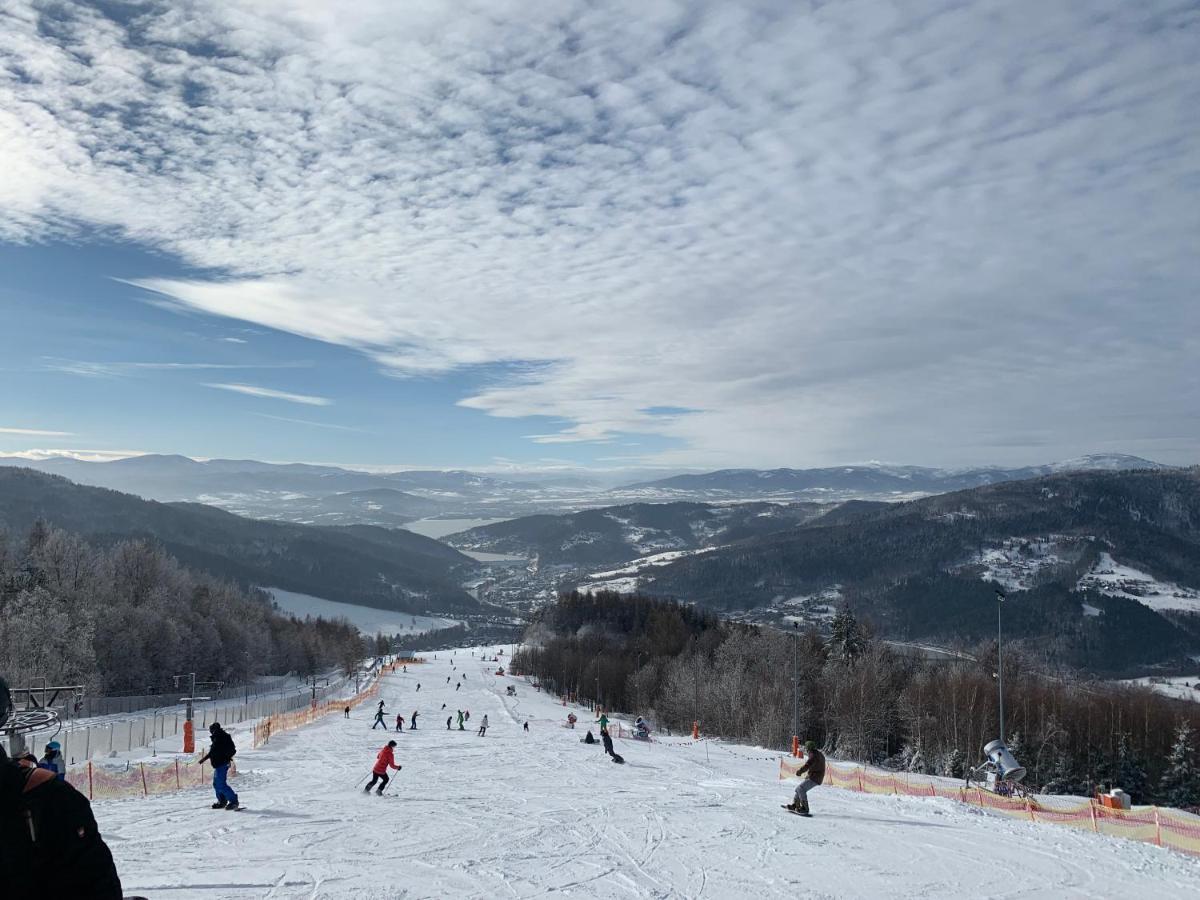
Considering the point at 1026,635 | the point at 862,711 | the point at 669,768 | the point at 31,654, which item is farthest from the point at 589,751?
the point at 1026,635

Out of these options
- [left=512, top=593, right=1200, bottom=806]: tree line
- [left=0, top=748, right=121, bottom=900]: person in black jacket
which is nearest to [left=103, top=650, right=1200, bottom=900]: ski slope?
[left=0, top=748, right=121, bottom=900]: person in black jacket

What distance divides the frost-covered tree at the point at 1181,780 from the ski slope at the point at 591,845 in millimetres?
42904

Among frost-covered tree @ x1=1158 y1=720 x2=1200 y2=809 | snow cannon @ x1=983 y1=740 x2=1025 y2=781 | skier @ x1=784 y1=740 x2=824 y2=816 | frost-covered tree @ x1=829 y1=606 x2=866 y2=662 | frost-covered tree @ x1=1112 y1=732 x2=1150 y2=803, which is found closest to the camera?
skier @ x1=784 y1=740 x2=824 y2=816

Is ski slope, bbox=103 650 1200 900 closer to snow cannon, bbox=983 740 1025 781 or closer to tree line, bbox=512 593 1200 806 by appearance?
snow cannon, bbox=983 740 1025 781

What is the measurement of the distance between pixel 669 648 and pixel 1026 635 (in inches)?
5467

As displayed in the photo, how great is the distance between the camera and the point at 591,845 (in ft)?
42.6

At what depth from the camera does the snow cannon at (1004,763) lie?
66.9ft

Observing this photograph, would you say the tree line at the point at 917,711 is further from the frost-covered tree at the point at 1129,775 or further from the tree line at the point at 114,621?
the tree line at the point at 114,621

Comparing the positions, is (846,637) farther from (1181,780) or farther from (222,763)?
(222,763)

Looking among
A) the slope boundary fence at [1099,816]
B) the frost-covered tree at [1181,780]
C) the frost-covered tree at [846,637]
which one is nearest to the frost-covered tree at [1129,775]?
the frost-covered tree at [1181,780]

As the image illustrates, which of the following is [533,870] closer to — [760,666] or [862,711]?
[862,711]

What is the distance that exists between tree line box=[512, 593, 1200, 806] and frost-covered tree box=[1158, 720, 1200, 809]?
70 mm

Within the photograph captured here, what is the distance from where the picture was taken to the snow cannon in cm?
Result: 2041

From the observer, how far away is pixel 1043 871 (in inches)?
478
